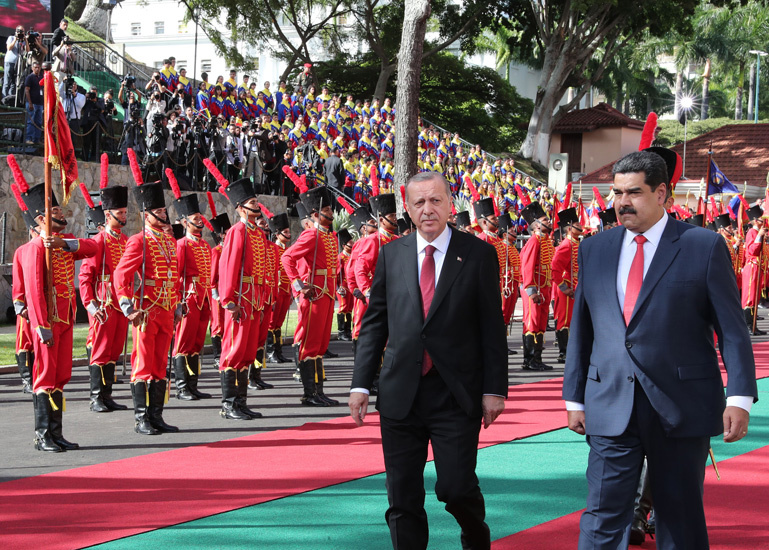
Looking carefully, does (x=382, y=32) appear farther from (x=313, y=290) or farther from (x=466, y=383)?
(x=466, y=383)

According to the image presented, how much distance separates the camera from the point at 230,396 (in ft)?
29.7

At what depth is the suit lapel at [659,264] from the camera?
3926 mm

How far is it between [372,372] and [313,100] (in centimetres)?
2143

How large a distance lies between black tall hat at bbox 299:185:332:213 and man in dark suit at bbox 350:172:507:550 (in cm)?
579

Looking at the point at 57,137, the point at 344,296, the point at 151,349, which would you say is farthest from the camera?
the point at 344,296

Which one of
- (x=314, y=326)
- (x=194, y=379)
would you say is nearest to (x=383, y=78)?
(x=194, y=379)

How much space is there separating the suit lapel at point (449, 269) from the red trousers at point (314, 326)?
17.6 feet

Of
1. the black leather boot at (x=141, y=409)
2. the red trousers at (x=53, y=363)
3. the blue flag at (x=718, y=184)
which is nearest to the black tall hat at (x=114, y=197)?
the red trousers at (x=53, y=363)

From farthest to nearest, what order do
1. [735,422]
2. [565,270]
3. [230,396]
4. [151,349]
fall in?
[565,270] → [230,396] → [151,349] → [735,422]

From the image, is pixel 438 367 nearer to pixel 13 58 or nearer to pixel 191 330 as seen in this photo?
pixel 191 330

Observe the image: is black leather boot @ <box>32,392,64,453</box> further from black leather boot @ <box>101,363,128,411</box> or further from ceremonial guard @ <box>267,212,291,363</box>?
ceremonial guard @ <box>267,212,291,363</box>

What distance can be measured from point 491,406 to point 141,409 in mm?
4794

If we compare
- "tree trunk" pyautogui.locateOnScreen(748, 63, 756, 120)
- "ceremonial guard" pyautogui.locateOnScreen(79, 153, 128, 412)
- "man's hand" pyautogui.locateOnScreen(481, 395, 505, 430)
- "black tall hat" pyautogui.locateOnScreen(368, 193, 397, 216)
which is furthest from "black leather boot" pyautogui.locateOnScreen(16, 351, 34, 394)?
"tree trunk" pyautogui.locateOnScreen(748, 63, 756, 120)

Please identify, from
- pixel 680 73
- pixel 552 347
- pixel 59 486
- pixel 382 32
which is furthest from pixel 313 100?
pixel 680 73
